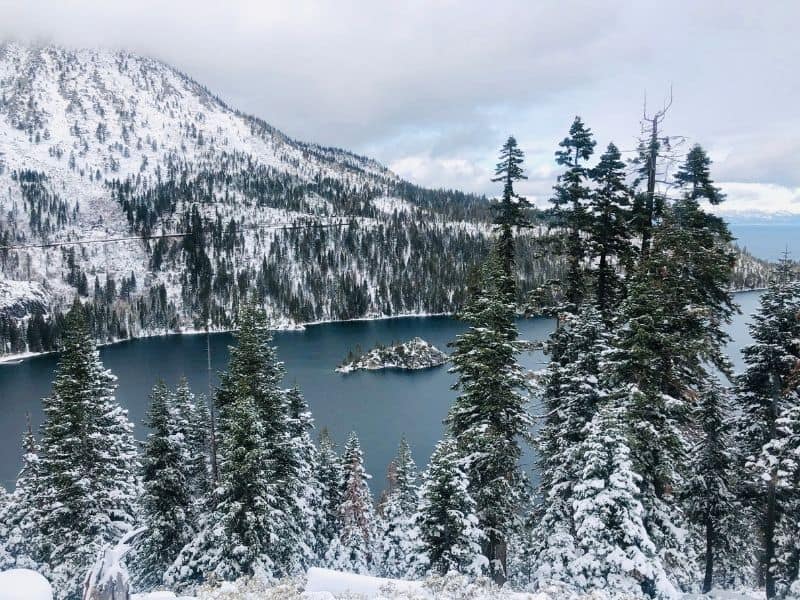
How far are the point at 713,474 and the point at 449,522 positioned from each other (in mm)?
11847

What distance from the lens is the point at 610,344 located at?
18.0 m

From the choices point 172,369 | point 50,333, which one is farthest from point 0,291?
point 172,369

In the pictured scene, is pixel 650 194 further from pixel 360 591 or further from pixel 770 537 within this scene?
pixel 360 591

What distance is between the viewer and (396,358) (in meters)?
114

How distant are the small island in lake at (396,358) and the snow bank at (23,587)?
10485 centimetres

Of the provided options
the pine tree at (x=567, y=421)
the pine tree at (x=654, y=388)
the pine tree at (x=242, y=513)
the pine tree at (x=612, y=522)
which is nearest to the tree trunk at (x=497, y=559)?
the pine tree at (x=567, y=421)

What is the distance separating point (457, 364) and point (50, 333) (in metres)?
162

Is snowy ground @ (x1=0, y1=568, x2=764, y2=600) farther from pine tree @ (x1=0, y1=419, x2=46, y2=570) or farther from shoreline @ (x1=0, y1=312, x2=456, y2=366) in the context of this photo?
shoreline @ (x1=0, y1=312, x2=456, y2=366)

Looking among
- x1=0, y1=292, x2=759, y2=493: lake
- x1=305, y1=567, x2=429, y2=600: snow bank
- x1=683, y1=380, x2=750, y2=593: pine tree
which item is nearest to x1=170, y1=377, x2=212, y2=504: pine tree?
Result: x1=0, y1=292, x2=759, y2=493: lake

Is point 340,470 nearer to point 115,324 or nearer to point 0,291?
point 115,324

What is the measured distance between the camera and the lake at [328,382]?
229 ft

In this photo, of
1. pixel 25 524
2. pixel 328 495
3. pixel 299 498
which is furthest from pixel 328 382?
pixel 25 524

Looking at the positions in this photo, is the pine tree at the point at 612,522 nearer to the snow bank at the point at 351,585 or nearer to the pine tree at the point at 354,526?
the snow bank at the point at 351,585

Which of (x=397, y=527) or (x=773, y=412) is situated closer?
(x=773, y=412)
